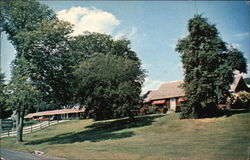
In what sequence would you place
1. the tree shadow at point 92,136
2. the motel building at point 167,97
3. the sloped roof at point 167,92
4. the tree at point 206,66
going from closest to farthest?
the tree shadow at point 92,136, the tree at point 206,66, the motel building at point 167,97, the sloped roof at point 167,92

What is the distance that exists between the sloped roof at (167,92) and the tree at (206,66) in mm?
17419

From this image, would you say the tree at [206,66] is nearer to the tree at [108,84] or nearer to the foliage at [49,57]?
the tree at [108,84]

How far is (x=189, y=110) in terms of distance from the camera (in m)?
31.0

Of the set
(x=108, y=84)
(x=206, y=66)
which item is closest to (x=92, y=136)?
(x=108, y=84)

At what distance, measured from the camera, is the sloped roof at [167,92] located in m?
49.1

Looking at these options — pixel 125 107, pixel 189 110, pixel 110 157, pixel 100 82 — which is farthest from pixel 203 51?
pixel 110 157

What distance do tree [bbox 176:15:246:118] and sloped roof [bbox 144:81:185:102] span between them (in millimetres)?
17419

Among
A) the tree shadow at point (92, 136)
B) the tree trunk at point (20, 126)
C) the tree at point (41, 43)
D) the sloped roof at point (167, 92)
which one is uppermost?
the tree at point (41, 43)

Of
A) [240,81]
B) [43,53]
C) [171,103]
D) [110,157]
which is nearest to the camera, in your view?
[110,157]

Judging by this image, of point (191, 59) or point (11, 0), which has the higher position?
point (11, 0)

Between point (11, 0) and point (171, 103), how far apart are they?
38111mm

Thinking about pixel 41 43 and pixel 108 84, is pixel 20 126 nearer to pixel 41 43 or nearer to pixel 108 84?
pixel 41 43

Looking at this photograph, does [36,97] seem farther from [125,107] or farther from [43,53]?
[125,107]

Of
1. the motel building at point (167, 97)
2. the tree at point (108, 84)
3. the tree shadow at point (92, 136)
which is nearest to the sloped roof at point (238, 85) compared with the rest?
the motel building at point (167, 97)
